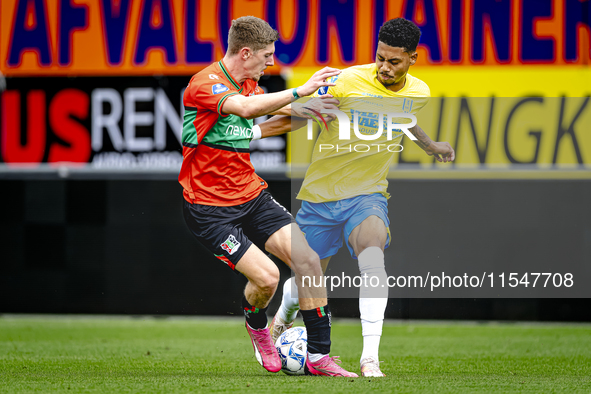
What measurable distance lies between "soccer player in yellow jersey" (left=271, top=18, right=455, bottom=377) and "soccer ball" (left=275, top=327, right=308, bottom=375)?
0.88 feet

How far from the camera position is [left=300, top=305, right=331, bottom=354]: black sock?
13.8ft

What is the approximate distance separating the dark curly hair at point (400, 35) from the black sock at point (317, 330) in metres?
1.51

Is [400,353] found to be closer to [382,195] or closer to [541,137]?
[382,195]

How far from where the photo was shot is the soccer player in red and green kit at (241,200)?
4.20 meters

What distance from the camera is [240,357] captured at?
5.45 metres

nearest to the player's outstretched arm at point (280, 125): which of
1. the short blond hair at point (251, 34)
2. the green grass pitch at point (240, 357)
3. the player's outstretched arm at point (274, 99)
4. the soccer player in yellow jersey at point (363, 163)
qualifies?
the soccer player in yellow jersey at point (363, 163)

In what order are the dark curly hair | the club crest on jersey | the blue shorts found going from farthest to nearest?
1. the blue shorts
2. the dark curly hair
3. the club crest on jersey

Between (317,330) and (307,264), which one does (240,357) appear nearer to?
(317,330)

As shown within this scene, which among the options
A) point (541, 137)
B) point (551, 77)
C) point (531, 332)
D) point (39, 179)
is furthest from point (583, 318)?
point (39, 179)

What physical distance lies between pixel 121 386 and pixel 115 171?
13.5ft

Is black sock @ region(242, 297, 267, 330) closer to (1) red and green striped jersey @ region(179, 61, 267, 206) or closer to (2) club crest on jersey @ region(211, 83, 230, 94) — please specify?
(1) red and green striped jersey @ region(179, 61, 267, 206)

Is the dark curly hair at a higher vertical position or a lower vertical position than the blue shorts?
higher

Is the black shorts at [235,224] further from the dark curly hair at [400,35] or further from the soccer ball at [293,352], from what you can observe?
the dark curly hair at [400,35]

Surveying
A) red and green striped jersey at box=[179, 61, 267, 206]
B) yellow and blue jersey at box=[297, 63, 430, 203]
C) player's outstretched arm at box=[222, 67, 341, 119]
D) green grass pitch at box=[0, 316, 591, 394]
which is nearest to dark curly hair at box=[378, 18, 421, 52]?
yellow and blue jersey at box=[297, 63, 430, 203]
